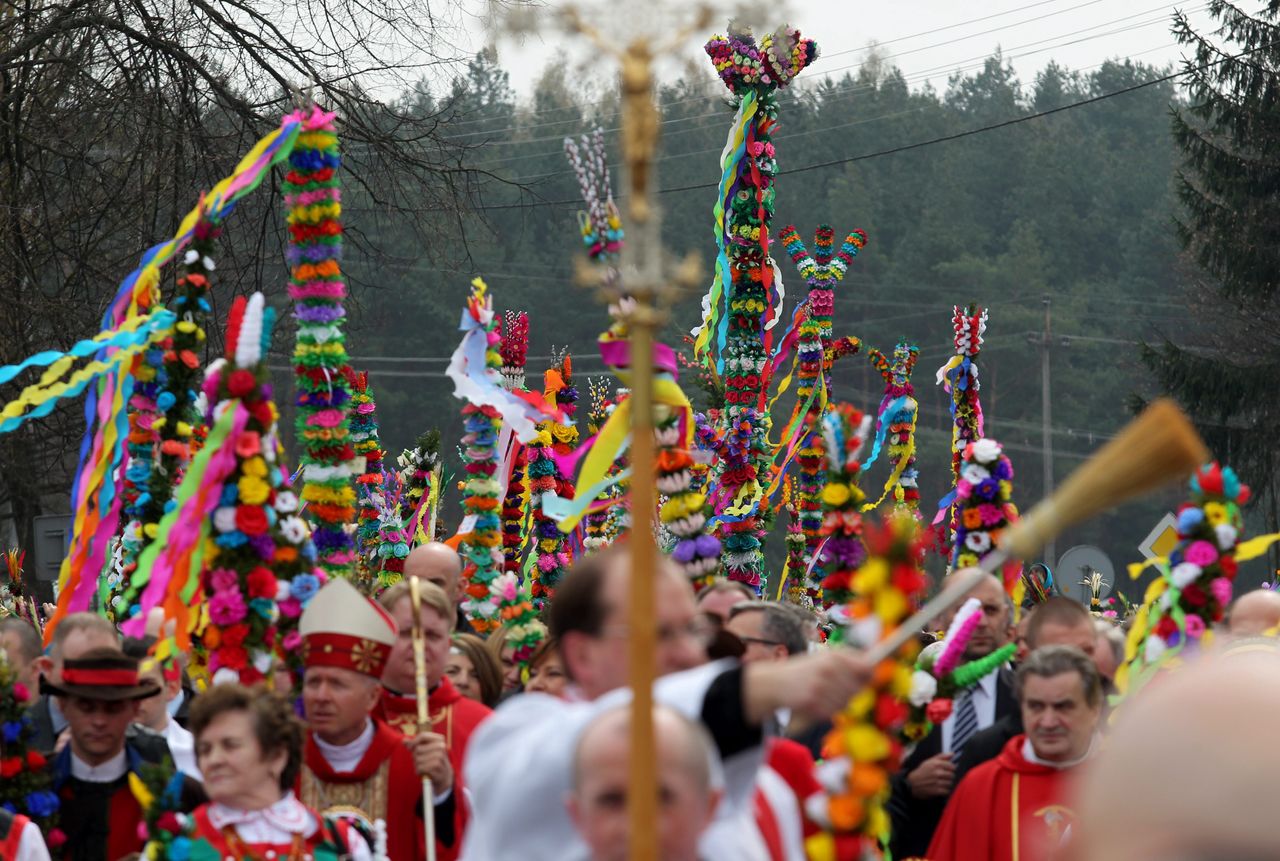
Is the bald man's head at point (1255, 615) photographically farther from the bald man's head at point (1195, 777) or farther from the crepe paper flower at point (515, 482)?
the crepe paper flower at point (515, 482)

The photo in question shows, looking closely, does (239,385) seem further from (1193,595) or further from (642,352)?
(642,352)

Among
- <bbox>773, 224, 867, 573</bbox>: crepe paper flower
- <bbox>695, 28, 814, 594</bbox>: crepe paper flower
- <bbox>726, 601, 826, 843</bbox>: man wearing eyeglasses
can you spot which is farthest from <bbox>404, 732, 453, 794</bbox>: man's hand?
<bbox>773, 224, 867, 573</bbox>: crepe paper flower

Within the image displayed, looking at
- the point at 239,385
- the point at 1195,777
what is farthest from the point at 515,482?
the point at 1195,777

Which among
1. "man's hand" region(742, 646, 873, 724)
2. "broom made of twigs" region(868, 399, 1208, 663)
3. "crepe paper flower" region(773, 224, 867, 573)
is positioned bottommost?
"man's hand" region(742, 646, 873, 724)

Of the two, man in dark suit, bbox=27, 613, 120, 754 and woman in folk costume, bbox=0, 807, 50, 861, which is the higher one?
man in dark suit, bbox=27, 613, 120, 754

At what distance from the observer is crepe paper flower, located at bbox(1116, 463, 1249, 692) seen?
639 cm

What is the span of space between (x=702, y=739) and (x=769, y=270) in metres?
12.1

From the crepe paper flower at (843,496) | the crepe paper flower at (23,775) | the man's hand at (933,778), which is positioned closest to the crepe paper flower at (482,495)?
the crepe paper flower at (843,496)

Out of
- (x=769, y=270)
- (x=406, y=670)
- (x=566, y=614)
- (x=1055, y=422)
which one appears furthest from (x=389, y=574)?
(x=1055, y=422)

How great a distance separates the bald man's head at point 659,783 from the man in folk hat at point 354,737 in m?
2.84

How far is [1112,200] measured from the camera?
7481cm

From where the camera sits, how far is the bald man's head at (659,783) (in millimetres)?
2912

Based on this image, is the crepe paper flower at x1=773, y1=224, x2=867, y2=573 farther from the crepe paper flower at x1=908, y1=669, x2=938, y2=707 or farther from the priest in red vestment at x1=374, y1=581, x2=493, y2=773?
the priest in red vestment at x1=374, y1=581, x2=493, y2=773

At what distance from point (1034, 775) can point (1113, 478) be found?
3539 mm
